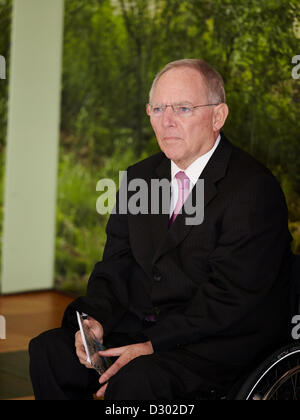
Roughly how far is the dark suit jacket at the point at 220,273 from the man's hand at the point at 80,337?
0.03m

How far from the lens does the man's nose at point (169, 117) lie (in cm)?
222

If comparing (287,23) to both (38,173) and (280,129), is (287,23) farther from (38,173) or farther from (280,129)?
(38,173)

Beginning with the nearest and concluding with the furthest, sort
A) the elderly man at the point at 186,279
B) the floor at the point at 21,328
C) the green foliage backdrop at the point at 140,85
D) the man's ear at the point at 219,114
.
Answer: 1. the elderly man at the point at 186,279
2. the man's ear at the point at 219,114
3. the floor at the point at 21,328
4. the green foliage backdrop at the point at 140,85

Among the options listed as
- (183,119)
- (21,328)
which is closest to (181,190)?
(183,119)

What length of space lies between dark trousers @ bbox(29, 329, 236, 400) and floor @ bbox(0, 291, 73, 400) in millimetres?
1068

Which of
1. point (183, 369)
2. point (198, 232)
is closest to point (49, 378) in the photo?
point (183, 369)

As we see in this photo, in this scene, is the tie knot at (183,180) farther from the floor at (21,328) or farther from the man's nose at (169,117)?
the floor at (21,328)

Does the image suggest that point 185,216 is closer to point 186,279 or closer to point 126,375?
point 186,279

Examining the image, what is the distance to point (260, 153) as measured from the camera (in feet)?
12.6

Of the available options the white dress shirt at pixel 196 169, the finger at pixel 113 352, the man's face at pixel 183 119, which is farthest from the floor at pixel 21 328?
the man's face at pixel 183 119

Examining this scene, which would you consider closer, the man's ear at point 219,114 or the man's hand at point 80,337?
the man's hand at point 80,337

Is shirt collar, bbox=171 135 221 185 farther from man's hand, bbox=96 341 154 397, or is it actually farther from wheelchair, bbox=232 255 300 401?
man's hand, bbox=96 341 154 397

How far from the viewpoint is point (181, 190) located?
91.7 inches

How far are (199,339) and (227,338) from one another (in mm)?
85
